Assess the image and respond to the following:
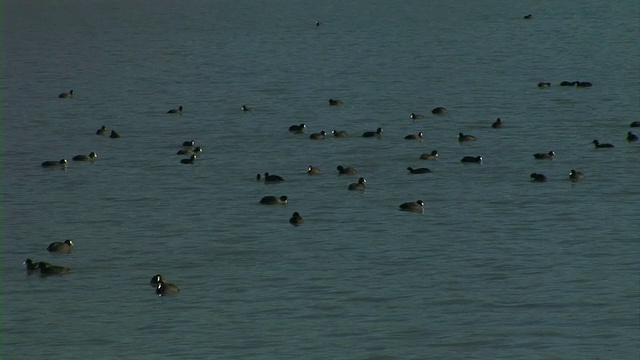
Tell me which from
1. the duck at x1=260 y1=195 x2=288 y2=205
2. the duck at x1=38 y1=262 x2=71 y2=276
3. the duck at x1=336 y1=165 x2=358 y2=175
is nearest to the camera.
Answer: the duck at x1=38 y1=262 x2=71 y2=276

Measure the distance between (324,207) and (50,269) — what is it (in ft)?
30.2

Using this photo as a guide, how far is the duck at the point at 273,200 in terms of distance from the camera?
41.7 metres

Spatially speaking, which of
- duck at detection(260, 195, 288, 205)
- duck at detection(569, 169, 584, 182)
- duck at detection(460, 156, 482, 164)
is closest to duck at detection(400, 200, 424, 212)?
duck at detection(260, 195, 288, 205)

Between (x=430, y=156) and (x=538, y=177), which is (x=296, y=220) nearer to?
(x=538, y=177)

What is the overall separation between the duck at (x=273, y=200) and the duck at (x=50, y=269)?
8.05 metres

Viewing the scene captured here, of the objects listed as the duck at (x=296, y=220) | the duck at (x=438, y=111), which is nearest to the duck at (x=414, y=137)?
the duck at (x=438, y=111)

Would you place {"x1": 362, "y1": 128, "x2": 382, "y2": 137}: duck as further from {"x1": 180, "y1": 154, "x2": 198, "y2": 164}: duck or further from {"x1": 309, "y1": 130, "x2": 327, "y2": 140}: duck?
{"x1": 180, "y1": 154, "x2": 198, "y2": 164}: duck

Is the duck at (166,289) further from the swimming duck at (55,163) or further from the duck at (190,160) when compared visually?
the swimming duck at (55,163)

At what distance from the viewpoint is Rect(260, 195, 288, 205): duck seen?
4166 centimetres

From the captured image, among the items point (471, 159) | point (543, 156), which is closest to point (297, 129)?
point (471, 159)

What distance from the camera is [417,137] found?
51.3m

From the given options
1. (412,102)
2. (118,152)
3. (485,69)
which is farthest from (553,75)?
(118,152)

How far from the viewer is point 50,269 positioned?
3459 cm

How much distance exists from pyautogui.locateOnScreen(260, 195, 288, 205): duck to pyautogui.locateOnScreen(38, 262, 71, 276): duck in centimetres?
805
